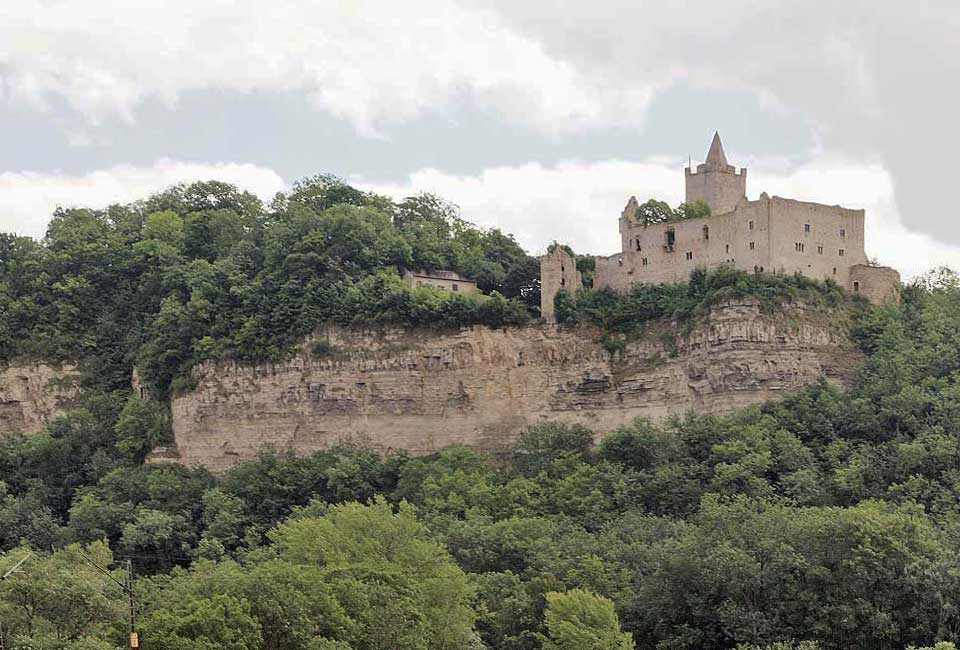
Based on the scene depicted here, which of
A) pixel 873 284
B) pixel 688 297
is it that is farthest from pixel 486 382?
pixel 873 284

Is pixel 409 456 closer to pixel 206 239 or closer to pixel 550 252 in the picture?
pixel 550 252

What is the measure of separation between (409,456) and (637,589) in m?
19.5

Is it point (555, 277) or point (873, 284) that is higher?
point (555, 277)

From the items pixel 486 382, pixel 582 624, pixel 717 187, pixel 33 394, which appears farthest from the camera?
pixel 33 394

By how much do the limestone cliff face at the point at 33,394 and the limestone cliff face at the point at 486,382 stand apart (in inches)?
263

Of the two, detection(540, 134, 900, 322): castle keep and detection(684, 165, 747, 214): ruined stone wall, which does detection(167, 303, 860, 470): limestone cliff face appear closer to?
detection(540, 134, 900, 322): castle keep

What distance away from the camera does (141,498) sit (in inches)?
2704

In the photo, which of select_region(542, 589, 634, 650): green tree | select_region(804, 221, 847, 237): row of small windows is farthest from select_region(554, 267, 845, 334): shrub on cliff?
select_region(542, 589, 634, 650): green tree

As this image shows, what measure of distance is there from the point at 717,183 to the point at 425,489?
2009cm

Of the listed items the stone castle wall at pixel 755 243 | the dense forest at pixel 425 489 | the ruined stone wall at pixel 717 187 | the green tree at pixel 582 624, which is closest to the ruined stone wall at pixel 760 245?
the stone castle wall at pixel 755 243

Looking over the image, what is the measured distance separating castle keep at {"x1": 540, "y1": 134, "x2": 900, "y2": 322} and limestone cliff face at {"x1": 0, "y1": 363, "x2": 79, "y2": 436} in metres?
23.2

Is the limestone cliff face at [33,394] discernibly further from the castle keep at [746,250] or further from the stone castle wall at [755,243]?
the stone castle wall at [755,243]

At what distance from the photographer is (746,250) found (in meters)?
66.4

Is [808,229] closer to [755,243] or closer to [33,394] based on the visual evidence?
→ [755,243]
